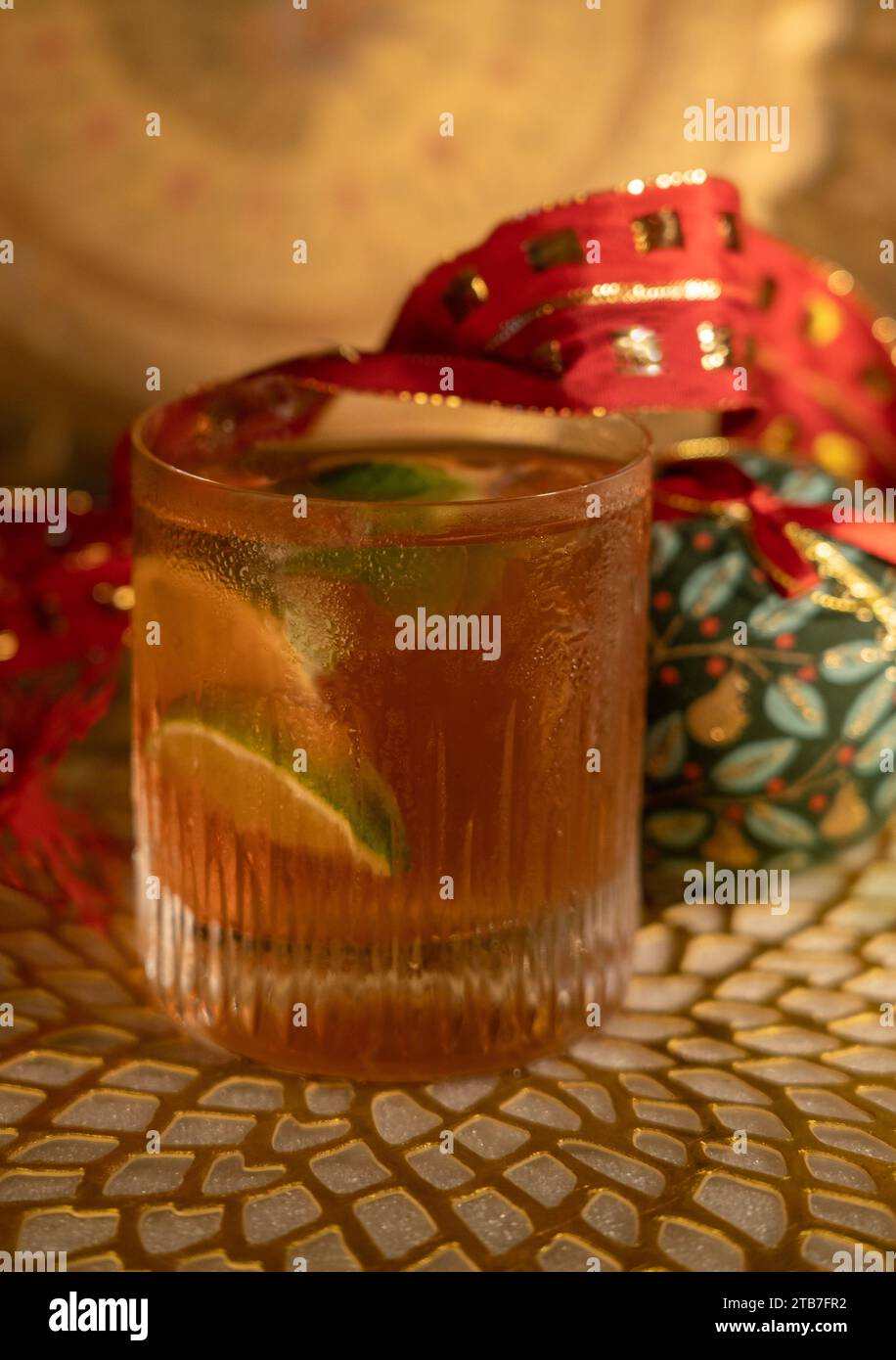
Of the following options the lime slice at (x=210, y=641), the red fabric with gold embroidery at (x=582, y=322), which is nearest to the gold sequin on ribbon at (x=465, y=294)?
the red fabric with gold embroidery at (x=582, y=322)

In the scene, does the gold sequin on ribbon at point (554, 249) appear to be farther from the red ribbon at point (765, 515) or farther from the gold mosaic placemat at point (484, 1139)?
the gold mosaic placemat at point (484, 1139)

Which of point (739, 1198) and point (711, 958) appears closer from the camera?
point (739, 1198)

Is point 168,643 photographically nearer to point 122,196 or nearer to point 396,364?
point 396,364

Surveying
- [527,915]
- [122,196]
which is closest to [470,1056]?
[527,915]

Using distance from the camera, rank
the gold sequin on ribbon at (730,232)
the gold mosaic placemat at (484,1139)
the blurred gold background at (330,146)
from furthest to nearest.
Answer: the blurred gold background at (330,146) → the gold sequin on ribbon at (730,232) → the gold mosaic placemat at (484,1139)

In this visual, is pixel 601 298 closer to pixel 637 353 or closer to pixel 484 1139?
pixel 637 353

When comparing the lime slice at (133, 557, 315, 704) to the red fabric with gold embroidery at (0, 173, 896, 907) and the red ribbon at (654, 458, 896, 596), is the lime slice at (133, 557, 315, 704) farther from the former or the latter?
the red ribbon at (654, 458, 896, 596)
